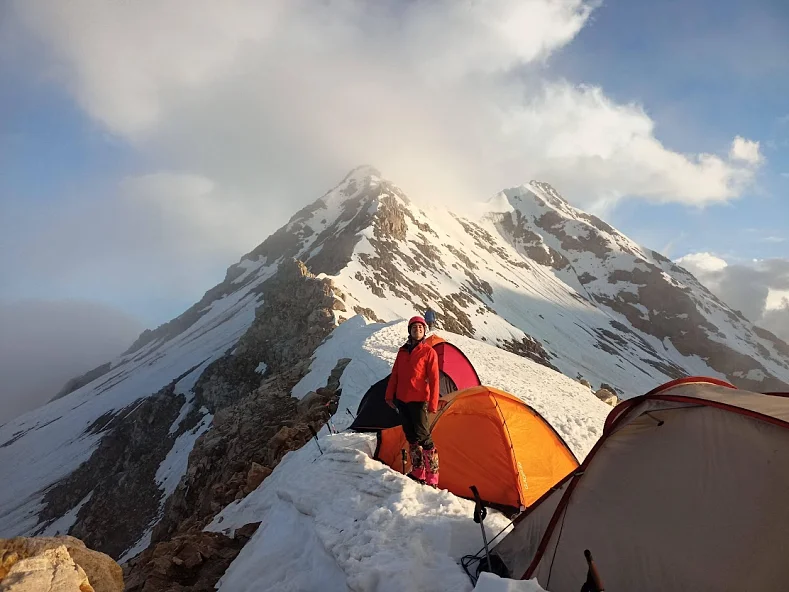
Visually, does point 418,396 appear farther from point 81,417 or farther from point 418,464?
point 81,417

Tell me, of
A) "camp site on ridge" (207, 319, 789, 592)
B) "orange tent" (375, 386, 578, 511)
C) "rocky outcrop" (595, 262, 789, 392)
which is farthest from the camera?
"rocky outcrop" (595, 262, 789, 392)

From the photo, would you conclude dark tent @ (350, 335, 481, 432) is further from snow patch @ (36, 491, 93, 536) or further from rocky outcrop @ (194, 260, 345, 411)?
snow patch @ (36, 491, 93, 536)

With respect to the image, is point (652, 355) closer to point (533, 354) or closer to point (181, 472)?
point (533, 354)

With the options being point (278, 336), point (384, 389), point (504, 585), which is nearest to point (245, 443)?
point (384, 389)

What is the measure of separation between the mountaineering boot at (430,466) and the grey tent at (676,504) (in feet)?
7.10

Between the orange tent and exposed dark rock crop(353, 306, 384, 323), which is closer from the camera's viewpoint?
the orange tent

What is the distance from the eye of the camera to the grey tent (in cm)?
362

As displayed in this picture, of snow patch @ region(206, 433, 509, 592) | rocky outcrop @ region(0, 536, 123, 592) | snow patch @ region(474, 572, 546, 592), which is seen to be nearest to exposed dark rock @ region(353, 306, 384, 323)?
snow patch @ region(206, 433, 509, 592)

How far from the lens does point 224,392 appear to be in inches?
1661

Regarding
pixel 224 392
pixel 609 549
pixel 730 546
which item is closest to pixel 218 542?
pixel 609 549

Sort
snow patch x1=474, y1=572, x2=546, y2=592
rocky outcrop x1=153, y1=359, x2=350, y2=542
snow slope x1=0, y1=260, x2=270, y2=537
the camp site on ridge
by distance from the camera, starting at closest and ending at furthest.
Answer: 1. snow patch x1=474, y1=572, x2=546, y2=592
2. the camp site on ridge
3. rocky outcrop x1=153, y1=359, x2=350, y2=542
4. snow slope x1=0, y1=260, x2=270, y2=537

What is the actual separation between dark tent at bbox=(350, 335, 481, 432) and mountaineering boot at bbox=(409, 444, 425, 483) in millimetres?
1991

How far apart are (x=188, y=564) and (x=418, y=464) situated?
3.70 meters

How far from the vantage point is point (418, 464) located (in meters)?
7.03
